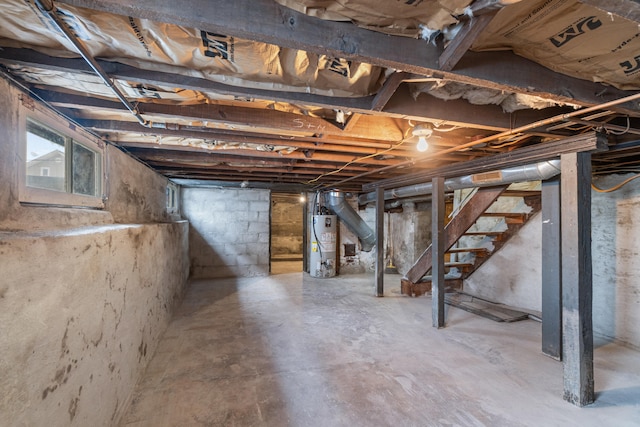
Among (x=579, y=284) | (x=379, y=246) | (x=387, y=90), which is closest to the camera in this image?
(x=387, y=90)

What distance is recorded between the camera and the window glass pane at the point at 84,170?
69.6 inches

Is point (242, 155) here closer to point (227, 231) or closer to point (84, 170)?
point (84, 170)

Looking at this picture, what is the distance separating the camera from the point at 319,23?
86 cm

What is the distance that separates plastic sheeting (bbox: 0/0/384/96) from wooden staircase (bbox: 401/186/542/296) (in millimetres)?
2480

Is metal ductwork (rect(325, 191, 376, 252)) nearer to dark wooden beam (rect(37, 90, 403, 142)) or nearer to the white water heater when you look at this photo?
the white water heater

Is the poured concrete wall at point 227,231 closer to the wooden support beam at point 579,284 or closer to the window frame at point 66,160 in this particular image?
the window frame at point 66,160

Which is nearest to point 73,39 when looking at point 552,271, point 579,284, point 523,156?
point 523,156

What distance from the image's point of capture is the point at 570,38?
0.96 meters

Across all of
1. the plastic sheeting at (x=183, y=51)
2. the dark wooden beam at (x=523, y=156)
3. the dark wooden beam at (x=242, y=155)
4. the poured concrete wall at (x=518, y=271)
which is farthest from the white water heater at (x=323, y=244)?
the plastic sheeting at (x=183, y=51)

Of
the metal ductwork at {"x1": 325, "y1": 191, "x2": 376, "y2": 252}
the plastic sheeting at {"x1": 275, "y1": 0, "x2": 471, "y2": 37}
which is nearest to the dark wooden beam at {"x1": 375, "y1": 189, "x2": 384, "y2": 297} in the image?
the metal ductwork at {"x1": 325, "y1": 191, "x2": 376, "y2": 252}

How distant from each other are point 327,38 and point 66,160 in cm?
177

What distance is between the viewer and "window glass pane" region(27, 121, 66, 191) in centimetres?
135

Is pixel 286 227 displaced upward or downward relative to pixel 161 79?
downward

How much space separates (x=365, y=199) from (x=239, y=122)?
406cm
